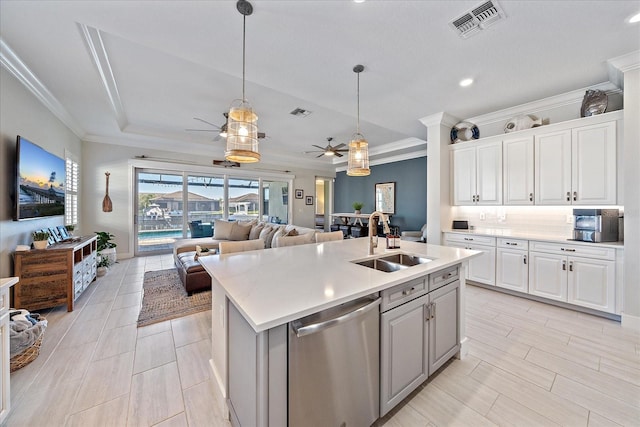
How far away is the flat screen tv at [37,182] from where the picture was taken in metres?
2.70

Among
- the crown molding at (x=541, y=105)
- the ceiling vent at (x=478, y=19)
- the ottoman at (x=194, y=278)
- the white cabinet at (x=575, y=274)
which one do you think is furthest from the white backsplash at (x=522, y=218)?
the ottoman at (x=194, y=278)

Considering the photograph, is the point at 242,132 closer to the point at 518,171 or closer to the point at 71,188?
→ the point at 518,171

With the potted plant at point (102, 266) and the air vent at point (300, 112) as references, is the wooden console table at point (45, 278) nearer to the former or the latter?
the potted plant at point (102, 266)

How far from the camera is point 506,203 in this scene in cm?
367

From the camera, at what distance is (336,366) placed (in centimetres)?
118

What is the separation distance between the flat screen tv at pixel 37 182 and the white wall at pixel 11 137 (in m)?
0.08

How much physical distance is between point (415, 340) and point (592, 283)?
279cm

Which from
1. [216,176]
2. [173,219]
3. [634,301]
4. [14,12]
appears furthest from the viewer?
[216,176]

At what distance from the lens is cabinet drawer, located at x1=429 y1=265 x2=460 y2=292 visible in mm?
1723

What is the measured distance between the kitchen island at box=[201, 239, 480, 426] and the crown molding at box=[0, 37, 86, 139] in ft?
9.87

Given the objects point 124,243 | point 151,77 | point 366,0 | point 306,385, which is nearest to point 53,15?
point 151,77

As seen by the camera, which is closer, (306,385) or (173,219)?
(306,385)

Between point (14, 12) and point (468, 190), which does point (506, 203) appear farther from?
point (14, 12)

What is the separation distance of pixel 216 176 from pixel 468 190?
6.23 m
